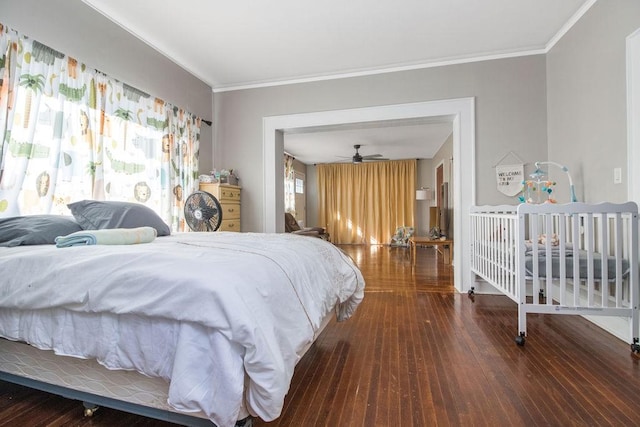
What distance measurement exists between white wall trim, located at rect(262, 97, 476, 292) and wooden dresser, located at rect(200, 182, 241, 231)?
17.6 inches

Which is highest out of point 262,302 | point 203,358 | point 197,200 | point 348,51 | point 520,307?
point 348,51

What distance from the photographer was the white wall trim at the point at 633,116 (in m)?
1.94

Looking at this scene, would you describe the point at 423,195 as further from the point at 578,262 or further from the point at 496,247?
the point at 578,262

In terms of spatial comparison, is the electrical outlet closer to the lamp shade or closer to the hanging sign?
the hanging sign

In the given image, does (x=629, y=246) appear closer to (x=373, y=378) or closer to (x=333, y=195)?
(x=373, y=378)

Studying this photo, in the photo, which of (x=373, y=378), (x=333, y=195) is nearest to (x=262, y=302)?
(x=373, y=378)

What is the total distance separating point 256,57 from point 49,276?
288cm

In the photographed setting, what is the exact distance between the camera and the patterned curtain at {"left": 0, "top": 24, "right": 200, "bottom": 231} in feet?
6.24

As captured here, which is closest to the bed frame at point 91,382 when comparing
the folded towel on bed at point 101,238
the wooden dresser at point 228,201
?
the folded towel on bed at point 101,238

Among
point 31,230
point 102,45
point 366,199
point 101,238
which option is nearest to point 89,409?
point 101,238

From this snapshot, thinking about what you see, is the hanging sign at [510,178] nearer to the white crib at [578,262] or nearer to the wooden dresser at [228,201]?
the white crib at [578,262]

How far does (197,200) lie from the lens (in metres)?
2.72

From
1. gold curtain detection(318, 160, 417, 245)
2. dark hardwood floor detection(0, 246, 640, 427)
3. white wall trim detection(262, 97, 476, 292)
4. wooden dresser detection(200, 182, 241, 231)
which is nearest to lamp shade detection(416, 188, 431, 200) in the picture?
gold curtain detection(318, 160, 417, 245)

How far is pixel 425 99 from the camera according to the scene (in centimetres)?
333
